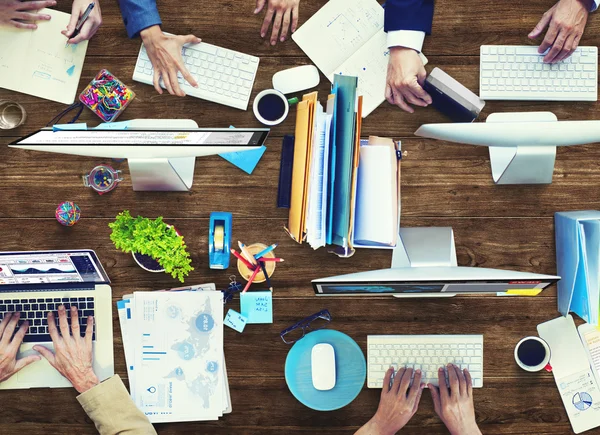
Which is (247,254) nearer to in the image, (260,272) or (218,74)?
(260,272)

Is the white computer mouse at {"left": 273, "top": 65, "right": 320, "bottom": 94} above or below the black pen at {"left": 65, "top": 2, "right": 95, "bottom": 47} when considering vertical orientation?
below

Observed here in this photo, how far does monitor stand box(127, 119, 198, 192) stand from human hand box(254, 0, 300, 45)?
36 centimetres

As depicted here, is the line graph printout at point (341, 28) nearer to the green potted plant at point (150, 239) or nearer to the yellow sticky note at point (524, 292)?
the green potted plant at point (150, 239)

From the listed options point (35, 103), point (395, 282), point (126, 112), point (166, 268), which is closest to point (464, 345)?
point (395, 282)

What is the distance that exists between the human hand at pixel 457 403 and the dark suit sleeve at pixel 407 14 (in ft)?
3.28

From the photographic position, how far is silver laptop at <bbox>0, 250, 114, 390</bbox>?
5.21 ft

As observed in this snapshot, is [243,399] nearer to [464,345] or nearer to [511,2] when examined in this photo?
[464,345]

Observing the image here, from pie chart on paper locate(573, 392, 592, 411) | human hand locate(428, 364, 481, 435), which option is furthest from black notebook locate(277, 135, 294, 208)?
pie chart on paper locate(573, 392, 592, 411)

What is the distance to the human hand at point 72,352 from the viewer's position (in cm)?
156

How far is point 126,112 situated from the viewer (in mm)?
1601

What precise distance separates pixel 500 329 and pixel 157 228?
1.05 metres

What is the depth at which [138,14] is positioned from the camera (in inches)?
60.6

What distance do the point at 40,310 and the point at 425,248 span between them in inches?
45.8

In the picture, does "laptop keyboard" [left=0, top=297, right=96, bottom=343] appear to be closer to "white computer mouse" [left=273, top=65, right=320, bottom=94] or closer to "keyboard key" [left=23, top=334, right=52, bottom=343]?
"keyboard key" [left=23, top=334, right=52, bottom=343]
